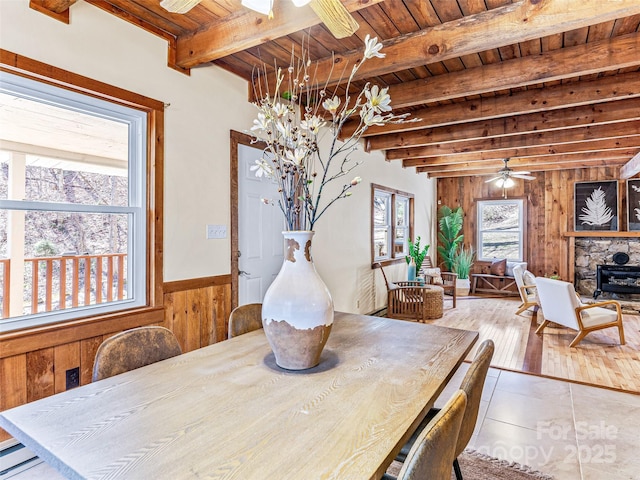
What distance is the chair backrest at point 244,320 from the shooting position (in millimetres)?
2025

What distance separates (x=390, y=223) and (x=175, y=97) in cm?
423

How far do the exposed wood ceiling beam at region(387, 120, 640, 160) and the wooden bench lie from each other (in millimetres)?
3278

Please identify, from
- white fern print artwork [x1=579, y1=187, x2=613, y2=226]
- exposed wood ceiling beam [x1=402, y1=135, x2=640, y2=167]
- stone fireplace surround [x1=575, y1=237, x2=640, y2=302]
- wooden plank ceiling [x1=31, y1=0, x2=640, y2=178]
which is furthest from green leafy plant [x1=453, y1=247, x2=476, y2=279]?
wooden plank ceiling [x1=31, y1=0, x2=640, y2=178]

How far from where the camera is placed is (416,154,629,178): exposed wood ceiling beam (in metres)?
5.93

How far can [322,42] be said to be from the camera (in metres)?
2.65

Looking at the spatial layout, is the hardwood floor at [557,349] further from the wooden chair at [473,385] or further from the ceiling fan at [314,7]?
the ceiling fan at [314,7]

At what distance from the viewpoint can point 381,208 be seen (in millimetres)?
5949

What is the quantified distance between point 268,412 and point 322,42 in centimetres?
250

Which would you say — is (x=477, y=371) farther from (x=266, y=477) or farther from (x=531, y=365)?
(x=531, y=365)

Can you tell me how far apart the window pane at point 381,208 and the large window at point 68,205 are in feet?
12.3

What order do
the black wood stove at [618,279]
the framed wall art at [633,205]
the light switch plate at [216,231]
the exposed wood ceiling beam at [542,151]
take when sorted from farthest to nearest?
the framed wall art at [633,205]
the black wood stove at [618,279]
the exposed wood ceiling beam at [542,151]
the light switch plate at [216,231]

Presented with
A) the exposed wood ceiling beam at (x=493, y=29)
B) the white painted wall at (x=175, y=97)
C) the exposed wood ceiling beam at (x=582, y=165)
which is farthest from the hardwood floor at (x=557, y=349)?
the white painted wall at (x=175, y=97)

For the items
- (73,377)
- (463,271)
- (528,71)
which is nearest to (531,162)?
(463,271)

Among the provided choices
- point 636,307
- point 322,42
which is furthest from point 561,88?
point 636,307
